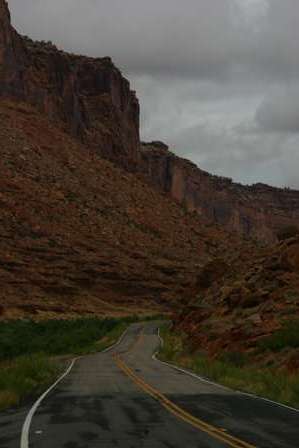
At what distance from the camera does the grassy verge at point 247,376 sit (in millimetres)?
21344

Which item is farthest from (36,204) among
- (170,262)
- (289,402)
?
(289,402)

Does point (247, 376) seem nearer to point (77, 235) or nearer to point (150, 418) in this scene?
point (150, 418)

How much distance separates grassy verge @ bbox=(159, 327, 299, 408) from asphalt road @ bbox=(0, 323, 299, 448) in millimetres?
889

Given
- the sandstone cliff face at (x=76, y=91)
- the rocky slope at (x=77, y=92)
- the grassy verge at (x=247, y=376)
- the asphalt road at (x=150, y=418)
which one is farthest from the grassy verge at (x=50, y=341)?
the rocky slope at (x=77, y=92)

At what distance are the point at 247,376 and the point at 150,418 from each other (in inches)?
446

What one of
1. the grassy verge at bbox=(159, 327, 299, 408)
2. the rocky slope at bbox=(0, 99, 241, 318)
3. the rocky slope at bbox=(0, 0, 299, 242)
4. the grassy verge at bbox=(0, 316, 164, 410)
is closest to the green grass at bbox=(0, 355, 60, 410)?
the grassy verge at bbox=(0, 316, 164, 410)

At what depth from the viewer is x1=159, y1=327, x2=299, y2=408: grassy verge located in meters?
21.3

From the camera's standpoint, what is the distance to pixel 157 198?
120m

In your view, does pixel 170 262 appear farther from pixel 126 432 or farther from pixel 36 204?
Answer: pixel 126 432

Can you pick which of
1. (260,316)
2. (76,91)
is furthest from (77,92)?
(260,316)

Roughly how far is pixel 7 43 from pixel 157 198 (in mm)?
31935

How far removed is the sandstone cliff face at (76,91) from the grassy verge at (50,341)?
5021cm

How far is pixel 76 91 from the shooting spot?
443 feet

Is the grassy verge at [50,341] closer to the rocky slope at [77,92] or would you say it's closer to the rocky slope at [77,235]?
the rocky slope at [77,235]
